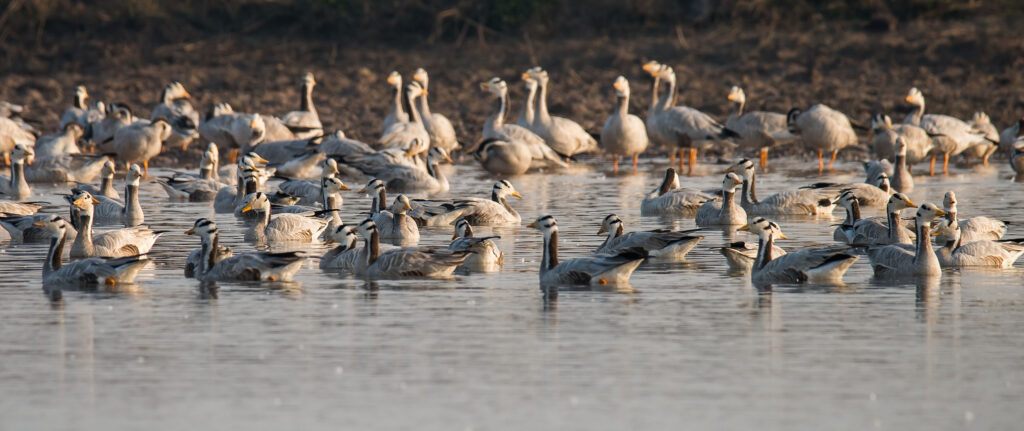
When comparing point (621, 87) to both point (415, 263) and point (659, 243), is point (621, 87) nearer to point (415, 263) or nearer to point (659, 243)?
point (659, 243)

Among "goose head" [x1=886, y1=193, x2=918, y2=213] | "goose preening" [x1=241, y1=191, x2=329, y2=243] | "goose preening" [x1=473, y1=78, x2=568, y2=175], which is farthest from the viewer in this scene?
"goose preening" [x1=473, y1=78, x2=568, y2=175]

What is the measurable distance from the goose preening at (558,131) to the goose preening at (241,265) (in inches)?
581

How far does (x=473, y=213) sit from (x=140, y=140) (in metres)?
10.3

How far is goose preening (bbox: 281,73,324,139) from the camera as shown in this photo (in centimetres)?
2838

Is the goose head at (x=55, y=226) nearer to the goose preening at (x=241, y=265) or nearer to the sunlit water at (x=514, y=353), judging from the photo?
the sunlit water at (x=514, y=353)

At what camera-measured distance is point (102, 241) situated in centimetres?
1501

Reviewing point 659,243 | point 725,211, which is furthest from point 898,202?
point 725,211

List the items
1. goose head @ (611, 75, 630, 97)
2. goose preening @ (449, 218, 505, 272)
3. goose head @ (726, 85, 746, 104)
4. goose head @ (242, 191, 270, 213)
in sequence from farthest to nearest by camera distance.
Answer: goose head @ (726, 85, 746, 104) → goose head @ (611, 75, 630, 97) → goose head @ (242, 191, 270, 213) → goose preening @ (449, 218, 505, 272)

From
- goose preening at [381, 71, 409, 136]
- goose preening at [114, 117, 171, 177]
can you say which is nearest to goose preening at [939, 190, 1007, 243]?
goose preening at [381, 71, 409, 136]

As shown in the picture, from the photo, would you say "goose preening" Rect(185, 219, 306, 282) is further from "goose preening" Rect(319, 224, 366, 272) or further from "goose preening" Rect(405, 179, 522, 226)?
"goose preening" Rect(405, 179, 522, 226)

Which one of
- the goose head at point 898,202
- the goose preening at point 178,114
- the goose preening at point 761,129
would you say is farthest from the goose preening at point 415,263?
the goose preening at point 178,114

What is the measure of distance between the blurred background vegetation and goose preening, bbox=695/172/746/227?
1665 centimetres

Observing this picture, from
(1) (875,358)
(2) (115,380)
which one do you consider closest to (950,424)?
(1) (875,358)

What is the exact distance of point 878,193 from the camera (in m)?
19.7
